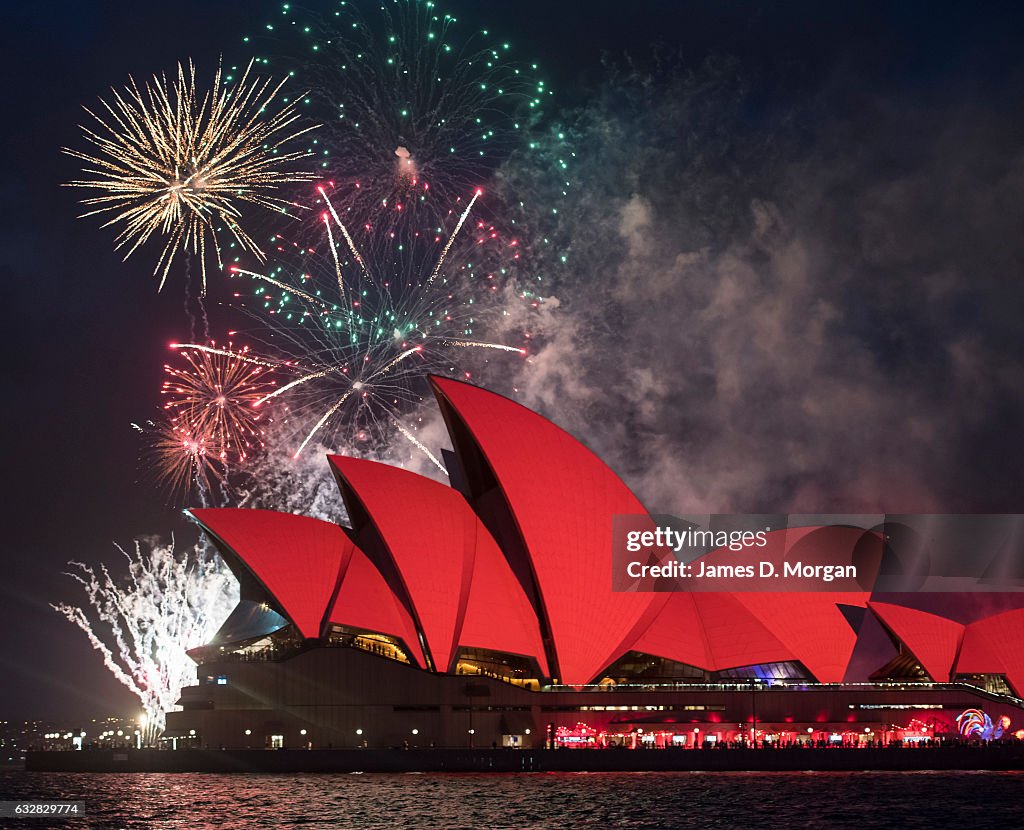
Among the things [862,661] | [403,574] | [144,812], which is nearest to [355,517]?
[403,574]

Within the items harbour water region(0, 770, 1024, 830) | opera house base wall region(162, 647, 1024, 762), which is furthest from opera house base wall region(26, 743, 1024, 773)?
harbour water region(0, 770, 1024, 830)

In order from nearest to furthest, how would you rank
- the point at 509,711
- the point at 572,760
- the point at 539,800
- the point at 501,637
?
1. the point at 539,800
2. the point at 501,637
3. the point at 572,760
4. the point at 509,711

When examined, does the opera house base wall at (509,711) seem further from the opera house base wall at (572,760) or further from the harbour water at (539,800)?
the harbour water at (539,800)

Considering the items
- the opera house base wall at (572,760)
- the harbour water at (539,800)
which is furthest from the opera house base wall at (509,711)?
the harbour water at (539,800)

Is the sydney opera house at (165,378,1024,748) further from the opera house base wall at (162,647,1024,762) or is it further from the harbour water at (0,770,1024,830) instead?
the harbour water at (0,770,1024,830)

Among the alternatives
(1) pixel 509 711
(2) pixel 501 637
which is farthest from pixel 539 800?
(1) pixel 509 711

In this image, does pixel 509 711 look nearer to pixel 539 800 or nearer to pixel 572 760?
pixel 572 760
